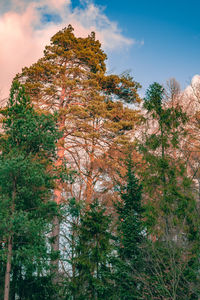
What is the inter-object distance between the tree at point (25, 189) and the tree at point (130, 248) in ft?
9.82

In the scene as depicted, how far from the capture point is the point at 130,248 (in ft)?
37.5

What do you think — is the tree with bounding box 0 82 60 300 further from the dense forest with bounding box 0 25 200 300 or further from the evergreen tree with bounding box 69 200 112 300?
the evergreen tree with bounding box 69 200 112 300

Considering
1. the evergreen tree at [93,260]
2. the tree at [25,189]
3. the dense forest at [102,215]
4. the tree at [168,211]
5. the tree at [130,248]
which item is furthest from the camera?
the evergreen tree at [93,260]

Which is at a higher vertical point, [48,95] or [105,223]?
[48,95]

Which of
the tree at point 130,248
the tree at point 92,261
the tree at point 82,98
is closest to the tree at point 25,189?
the tree at point 92,261

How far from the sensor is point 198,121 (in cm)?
1516

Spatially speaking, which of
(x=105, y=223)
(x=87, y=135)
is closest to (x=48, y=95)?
(x=87, y=135)

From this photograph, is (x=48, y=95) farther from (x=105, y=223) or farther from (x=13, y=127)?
(x=105, y=223)

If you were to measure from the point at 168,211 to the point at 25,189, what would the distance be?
18.4ft

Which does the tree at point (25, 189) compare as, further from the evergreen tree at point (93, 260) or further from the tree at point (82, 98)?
the tree at point (82, 98)

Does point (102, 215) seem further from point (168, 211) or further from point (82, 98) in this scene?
point (82, 98)

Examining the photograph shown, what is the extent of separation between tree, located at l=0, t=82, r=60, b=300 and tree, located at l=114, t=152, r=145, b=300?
2993mm

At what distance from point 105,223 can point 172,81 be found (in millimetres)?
10584

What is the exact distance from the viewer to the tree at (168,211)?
358 inches
